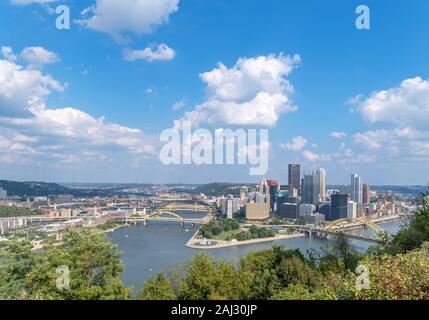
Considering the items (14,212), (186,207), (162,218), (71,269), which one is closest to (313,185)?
(162,218)

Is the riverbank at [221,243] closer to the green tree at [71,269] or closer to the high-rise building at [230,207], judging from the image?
the high-rise building at [230,207]

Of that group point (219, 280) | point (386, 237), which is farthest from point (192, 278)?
point (386, 237)

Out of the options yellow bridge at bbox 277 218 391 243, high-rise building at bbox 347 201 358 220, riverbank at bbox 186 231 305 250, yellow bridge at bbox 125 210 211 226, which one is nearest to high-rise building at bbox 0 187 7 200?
yellow bridge at bbox 125 210 211 226

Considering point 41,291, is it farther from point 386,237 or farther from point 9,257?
point 386,237

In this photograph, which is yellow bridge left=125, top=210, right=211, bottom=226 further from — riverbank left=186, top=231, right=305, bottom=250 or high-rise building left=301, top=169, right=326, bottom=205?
high-rise building left=301, top=169, right=326, bottom=205
